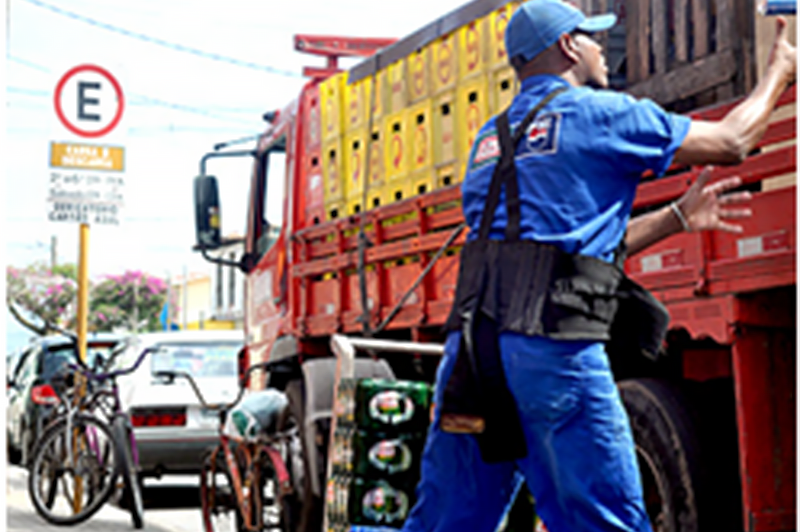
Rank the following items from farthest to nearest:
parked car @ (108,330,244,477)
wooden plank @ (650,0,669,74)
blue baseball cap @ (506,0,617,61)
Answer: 1. parked car @ (108,330,244,477)
2. wooden plank @ (650,0,669,74)
3. blue baseball cap @ (506,0,617,61)

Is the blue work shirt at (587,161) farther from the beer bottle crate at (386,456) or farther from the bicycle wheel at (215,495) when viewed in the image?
the bicycle wheel at (215,495)

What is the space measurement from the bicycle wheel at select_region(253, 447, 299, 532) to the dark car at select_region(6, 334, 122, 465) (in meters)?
7.75

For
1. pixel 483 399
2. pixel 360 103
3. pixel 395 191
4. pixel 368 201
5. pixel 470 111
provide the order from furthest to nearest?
pixel 360 103, pixel 368 201, pixel 395 191, pixel 470 111, pixel 483 399

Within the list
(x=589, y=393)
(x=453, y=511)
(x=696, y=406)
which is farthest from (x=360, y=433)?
(x=589, y=393)

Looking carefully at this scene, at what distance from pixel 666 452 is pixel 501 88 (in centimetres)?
213

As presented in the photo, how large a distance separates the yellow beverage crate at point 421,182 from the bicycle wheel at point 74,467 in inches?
151

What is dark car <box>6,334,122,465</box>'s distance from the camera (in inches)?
656

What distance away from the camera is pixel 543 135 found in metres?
3.79

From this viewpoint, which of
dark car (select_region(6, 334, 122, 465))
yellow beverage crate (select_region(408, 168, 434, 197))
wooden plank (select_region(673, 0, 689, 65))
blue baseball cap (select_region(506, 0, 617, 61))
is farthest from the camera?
dark car (select_region(6, 334, 122, 465))

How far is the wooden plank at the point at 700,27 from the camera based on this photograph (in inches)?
205

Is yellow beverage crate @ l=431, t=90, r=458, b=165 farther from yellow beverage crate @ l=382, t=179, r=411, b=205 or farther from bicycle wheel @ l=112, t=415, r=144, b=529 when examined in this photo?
bicycle wheel @ l=112, t=415, r=144, b=529

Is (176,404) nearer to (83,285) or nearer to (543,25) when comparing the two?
(83,285)

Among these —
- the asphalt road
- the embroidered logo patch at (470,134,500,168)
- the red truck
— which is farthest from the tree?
the embroidered logo patch at (470,134,500,168)

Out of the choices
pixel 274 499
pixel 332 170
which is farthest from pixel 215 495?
pixel 332 170
